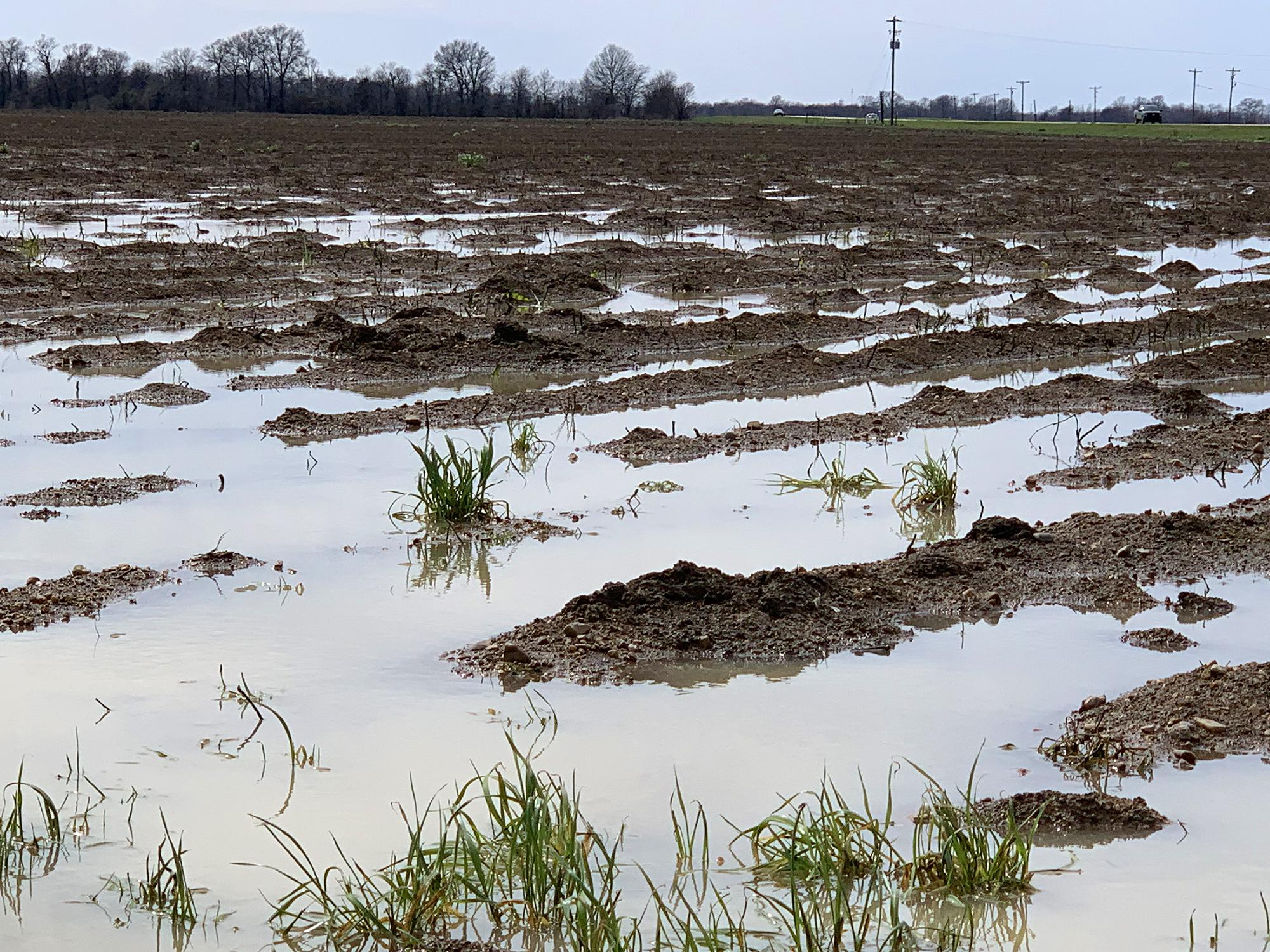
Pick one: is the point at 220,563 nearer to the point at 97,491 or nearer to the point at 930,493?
the point at 97,491

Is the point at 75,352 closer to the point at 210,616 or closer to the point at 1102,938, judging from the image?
the point at 210,616

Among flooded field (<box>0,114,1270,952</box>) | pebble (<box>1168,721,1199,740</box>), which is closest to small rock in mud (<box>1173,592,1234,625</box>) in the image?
flooded field (<box>0,114,1270,952</box>)

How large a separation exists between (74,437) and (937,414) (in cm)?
545

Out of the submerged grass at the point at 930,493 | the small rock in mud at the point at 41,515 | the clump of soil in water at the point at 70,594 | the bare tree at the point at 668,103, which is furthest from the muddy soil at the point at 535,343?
the bare tree at the point at 668,103

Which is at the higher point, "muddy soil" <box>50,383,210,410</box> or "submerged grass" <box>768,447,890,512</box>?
"muddy soil" <box>50,383,210,410</box>

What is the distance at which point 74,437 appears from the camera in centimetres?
880

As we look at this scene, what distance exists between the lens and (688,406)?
1000cm

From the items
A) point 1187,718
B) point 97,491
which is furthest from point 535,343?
point 1187,718

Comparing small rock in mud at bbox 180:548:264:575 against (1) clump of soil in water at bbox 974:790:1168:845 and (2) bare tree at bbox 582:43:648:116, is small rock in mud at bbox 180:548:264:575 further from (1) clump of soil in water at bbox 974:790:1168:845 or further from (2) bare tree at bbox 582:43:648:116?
(2) bare tree at bbox 582:43:648:116

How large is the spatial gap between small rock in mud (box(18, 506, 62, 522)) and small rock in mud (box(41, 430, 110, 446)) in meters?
1.57

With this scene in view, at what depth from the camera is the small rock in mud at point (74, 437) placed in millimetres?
8750

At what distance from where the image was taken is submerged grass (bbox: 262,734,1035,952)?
11.6ft

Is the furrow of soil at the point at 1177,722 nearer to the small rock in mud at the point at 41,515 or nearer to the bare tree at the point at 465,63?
the small rock in mud at the point at 41,515

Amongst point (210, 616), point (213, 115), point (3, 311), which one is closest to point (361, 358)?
point (3, 311)
